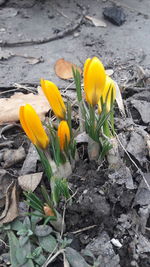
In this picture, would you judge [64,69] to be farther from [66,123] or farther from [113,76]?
[66,123]

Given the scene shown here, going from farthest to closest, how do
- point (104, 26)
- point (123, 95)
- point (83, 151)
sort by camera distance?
point (104, 26) → point (123, 95) → point (83, 151)

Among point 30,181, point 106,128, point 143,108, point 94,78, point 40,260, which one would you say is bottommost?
point 40,260

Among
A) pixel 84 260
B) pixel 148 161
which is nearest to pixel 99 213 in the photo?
pixel 84 260

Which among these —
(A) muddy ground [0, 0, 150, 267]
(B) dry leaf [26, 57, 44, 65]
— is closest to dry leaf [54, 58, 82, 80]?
(A) muddy ground [0, 0, 150, 267]

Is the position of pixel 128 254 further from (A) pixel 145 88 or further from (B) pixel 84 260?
(A) pixel 145 88

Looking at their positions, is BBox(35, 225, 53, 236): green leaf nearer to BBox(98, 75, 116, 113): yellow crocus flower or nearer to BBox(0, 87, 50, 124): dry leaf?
BBox(98, 75, 116, 113): yellow crocus flower

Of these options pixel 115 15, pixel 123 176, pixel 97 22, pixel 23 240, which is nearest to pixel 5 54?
pixel 97 22
